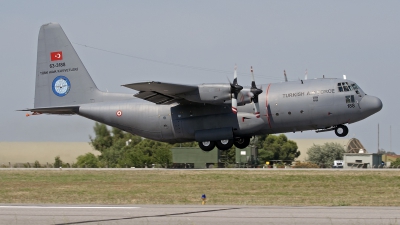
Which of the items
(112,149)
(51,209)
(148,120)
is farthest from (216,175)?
(112,149)

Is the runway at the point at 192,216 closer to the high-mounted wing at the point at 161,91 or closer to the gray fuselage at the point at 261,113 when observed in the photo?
the high-mounted wing at the point at 161,91

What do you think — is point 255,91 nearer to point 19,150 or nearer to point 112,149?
point 112,149

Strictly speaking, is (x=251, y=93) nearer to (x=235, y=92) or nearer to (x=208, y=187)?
(x=235, y=92)

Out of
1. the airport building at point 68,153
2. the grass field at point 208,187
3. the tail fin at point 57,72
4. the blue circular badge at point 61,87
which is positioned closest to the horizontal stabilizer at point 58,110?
the tail fin at point 57,72

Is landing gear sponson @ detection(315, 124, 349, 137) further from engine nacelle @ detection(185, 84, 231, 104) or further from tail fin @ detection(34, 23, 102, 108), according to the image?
tail fin @ detection(34, 23, 102, 108)

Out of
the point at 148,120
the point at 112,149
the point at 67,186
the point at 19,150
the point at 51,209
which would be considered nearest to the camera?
the point at 51,209

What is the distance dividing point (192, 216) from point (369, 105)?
18.1m

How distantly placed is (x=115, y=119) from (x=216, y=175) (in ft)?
31.0

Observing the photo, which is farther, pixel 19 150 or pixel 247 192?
pixel 19 150

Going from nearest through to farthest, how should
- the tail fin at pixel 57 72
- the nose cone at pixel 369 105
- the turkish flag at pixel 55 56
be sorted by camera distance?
1. the nose cone at pixel 369 105
2. the tail fin at pixel 57 72
3. the turkish flag at pixel 55 56

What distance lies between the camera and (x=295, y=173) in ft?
139

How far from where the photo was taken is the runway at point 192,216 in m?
15.1

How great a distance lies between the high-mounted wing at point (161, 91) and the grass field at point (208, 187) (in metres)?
5.15

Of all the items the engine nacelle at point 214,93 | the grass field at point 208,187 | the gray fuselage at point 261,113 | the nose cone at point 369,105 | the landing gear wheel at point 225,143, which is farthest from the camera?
the landing gear wheel at point 225,143
